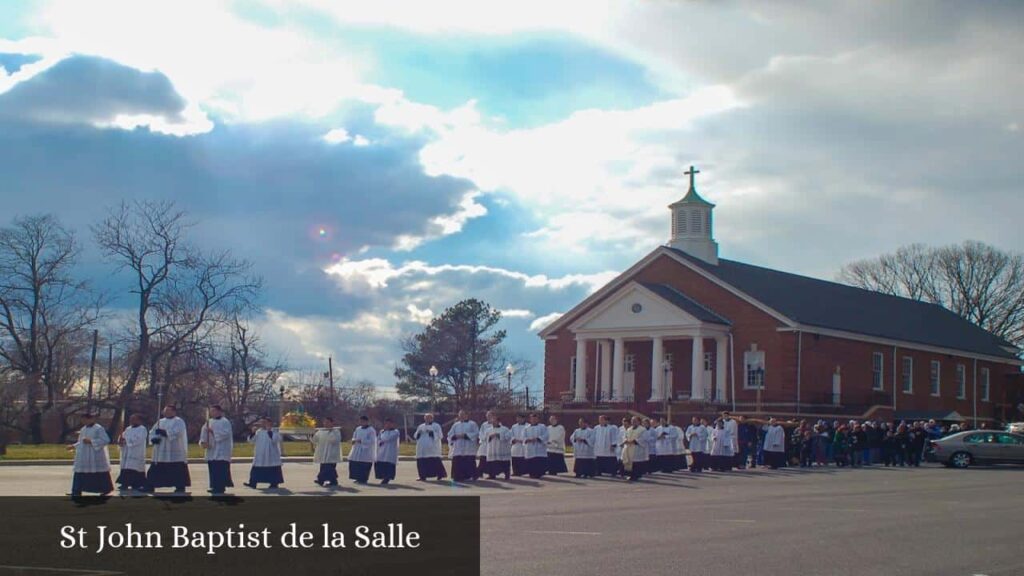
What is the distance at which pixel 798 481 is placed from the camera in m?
29.0

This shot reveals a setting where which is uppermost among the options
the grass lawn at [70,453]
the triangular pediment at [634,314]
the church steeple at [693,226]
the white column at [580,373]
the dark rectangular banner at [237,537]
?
the church steeple at [693,226]

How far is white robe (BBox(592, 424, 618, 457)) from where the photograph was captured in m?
31.2

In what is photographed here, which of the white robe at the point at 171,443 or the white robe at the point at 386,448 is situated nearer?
the white robe at the point at 171,443

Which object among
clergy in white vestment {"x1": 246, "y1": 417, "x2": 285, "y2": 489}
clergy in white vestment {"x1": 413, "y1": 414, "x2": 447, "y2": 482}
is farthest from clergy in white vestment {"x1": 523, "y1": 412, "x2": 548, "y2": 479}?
clergy in white vestment {"x1": 246, "y1": 417, "x2": 285, "y2": 489}

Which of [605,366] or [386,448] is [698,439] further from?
[605,366]

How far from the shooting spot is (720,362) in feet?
183

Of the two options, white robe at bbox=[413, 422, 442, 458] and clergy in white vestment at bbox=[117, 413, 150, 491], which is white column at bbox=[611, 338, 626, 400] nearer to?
white robe at bbox=[413, 422, 442, 458]

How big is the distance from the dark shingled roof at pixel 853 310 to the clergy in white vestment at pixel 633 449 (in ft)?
82.1

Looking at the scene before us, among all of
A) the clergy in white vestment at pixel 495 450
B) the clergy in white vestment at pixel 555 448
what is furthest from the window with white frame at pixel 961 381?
the clergy in white vestment at pixel 495 450

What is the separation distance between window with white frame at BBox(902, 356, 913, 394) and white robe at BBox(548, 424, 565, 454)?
35.8 m

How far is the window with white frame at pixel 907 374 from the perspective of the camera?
6181cm

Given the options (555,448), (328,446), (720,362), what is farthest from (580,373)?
(328,446)

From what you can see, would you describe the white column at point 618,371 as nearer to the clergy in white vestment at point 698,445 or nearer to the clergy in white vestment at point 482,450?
the clergy in white vestment at point 698,445

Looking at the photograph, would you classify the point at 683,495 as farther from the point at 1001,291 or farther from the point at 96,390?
the point at 1001,291
